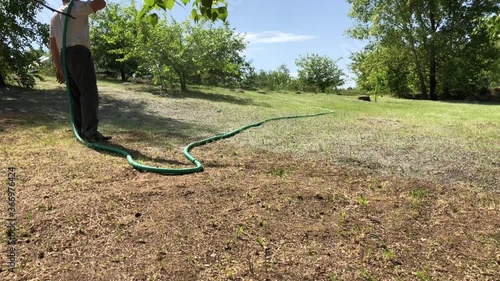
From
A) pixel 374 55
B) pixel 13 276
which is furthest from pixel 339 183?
pixel 374 55

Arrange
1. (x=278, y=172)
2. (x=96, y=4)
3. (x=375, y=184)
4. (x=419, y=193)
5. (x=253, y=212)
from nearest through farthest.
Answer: (x=253, y=212)
(x=419, y=193)
(x=375, y=184)
(x=278, y=172)
(x=96, y=4)

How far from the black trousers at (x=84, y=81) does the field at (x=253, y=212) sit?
0.28m

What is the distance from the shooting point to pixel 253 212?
2312mm

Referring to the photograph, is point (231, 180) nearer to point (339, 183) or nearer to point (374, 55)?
point (339, 183)

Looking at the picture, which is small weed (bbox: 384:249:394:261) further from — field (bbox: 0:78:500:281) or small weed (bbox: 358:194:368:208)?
small weed (bbox: 358:194:368:208)

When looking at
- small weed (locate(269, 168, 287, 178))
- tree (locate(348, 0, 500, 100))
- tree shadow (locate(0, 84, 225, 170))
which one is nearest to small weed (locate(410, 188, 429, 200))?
small weed (locate(269, 168, 287, 178))

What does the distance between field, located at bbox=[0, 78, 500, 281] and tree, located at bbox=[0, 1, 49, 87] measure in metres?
5.90

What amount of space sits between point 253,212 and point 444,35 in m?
20.3

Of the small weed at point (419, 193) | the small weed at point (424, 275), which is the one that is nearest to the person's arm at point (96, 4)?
the small weed at point (419, 193)

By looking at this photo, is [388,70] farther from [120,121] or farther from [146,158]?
[146,158]

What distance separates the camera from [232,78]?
2155 cm

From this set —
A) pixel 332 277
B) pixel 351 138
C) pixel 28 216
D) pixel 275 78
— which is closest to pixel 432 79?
pixel 275 78

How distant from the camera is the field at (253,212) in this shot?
181 cm

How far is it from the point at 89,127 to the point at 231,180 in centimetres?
185
